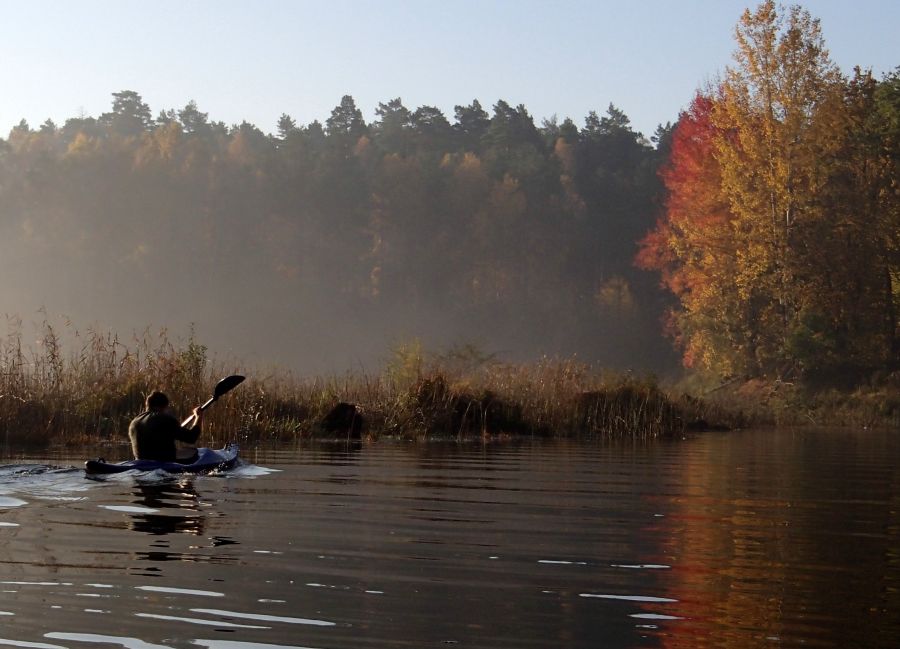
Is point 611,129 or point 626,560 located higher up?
point 611,129

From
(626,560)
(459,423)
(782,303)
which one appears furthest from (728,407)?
(626,560)

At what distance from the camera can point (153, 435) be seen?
1471cm

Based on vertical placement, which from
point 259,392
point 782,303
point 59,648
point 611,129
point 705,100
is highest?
point 611,129

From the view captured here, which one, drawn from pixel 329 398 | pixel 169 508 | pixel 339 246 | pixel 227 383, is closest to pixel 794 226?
pixel 329 398

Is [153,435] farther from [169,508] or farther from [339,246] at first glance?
[339,246]


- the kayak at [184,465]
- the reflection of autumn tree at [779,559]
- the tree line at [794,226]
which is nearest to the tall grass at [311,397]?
the kayak at [184,465]

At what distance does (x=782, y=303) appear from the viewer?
131 ft

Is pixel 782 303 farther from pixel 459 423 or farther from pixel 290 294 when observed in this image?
pixel 290 294

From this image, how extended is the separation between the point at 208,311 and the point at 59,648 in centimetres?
8085

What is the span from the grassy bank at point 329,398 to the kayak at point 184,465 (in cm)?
488

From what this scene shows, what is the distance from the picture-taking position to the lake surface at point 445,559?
6.28 metres

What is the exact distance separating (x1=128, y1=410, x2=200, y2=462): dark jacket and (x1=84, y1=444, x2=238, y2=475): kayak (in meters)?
0.15

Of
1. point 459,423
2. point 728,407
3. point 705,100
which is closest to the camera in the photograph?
point 459,423

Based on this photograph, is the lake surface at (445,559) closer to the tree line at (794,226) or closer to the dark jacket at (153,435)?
the dark jacket at (153,435)
